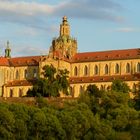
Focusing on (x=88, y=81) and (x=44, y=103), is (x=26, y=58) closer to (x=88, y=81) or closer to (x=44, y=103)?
(x=88, y=81)

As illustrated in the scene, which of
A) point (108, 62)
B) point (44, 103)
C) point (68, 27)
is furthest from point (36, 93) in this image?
point (68, 27)

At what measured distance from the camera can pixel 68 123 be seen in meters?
73.8

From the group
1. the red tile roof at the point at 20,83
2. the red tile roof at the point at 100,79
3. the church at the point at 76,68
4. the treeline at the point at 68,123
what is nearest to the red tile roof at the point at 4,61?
the church at the point at 76,68

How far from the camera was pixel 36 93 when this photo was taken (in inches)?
3725

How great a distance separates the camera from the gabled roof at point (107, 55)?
105938 mm

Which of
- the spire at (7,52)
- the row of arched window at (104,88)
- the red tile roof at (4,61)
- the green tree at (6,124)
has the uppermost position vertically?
the spire at (7,52)

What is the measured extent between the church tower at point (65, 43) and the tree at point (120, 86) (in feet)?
60.0

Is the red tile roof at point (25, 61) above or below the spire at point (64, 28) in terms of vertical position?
below

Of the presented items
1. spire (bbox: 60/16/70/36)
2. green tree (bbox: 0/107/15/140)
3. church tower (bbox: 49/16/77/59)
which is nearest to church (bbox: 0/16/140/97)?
church tower (bbox: 49/16/77/59)

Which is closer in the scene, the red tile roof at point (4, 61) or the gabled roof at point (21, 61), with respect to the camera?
the gabled roof at point (21, 61)

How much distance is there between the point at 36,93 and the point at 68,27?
26212 millimetres

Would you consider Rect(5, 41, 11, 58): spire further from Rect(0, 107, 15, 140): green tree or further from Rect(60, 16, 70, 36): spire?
Rect(0, 107, 15, 140): green tree

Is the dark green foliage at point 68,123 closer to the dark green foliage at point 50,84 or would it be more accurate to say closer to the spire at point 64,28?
the dark green foliage at point 50,84

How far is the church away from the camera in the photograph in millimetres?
103188
